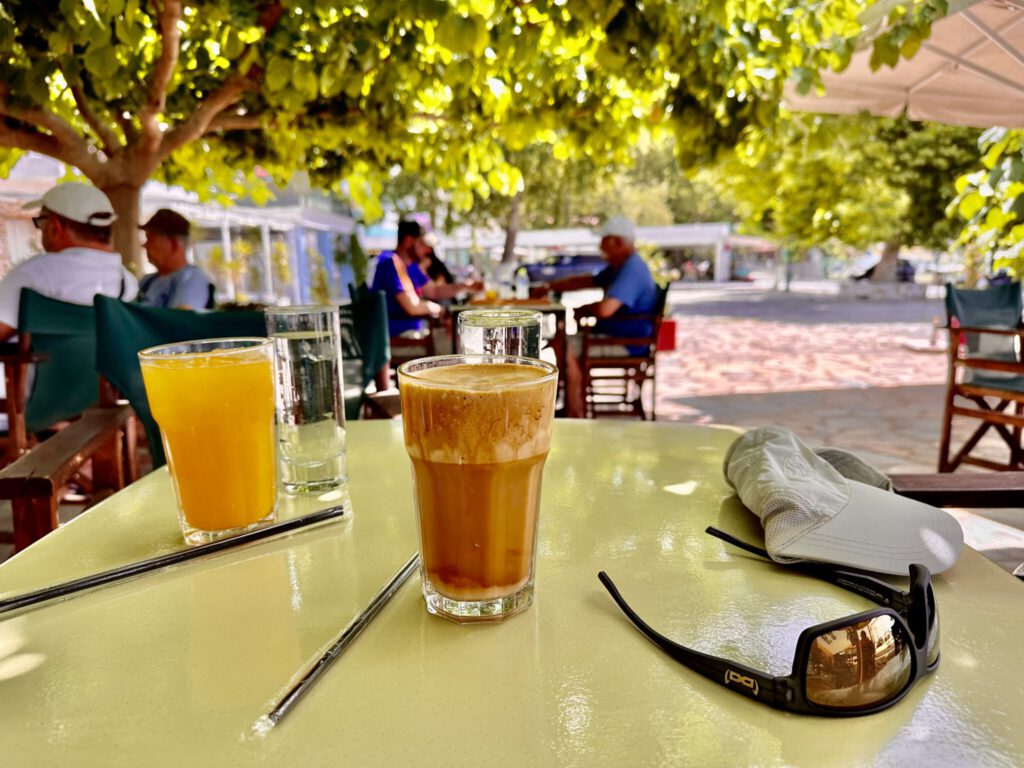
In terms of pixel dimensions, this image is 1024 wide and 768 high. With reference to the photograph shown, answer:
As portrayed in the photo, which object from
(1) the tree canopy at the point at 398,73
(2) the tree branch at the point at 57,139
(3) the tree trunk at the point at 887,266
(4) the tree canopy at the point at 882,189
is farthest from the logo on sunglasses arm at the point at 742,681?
(3) the tree trunk at the point at 887,266

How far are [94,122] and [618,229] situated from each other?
3.58 m

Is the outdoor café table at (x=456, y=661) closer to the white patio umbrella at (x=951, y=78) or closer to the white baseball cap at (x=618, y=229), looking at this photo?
the white patio umbrella at (x=951, y=78)

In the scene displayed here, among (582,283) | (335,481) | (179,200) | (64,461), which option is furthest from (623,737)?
(179,200)

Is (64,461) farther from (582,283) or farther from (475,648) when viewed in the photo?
(582,283)

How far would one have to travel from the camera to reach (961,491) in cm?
116

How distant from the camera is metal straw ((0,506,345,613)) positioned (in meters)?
0.71

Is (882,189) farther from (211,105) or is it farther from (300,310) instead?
(300,310)

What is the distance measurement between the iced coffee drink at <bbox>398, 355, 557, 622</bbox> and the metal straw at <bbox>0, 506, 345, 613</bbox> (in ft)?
0.90

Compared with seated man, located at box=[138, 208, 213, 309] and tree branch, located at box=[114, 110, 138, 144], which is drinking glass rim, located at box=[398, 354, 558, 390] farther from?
tree branch, located at box=[114, 110, 138, 144]

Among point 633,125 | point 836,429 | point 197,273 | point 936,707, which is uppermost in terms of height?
point 633,125

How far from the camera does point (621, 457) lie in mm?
1256

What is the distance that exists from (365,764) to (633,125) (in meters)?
4.35

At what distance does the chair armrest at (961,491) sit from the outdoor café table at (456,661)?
37 centimetres

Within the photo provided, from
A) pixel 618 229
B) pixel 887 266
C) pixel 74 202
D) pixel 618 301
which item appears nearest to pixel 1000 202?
pixel 618 301
